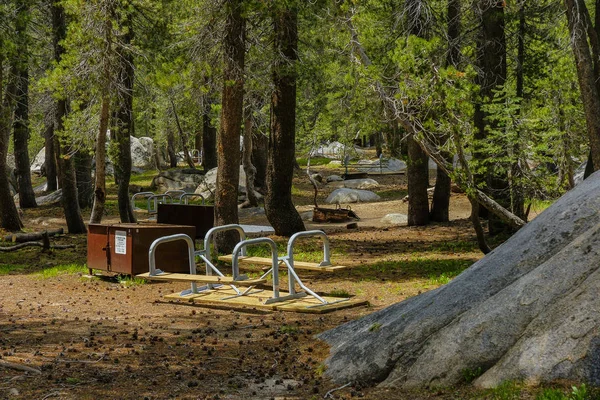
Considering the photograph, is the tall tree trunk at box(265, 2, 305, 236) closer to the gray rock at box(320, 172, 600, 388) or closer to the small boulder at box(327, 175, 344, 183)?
the gray rock at box(320, 172, 600, 388)

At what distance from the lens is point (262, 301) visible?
10906mm

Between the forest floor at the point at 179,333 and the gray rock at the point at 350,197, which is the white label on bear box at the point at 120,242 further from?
the gray rock at the point at 350,197

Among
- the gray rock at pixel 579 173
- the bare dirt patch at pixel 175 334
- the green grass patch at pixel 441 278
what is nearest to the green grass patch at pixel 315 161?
the gray rock at pixel 579 173

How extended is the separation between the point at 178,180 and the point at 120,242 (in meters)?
22.8

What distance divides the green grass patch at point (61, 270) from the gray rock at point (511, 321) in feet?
29.1

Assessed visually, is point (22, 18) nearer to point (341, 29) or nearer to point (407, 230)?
point (341, 29)

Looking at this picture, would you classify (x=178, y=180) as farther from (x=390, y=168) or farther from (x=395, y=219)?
(x=395, y=219)

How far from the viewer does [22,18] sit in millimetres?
17375

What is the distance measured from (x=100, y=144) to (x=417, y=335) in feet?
38.3

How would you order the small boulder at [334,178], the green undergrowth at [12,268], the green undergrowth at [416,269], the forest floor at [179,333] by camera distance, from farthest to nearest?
the small boulder at [334,178]
the green undergrowth at [12,268]
the green undergrowth at [416,269]
the forest floor at [179,333]

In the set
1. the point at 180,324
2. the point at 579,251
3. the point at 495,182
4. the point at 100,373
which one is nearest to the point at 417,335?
the point at 579,251

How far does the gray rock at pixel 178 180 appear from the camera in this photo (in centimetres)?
3544

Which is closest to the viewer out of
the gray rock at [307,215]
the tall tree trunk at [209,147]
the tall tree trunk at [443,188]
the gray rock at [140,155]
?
the tall tree trunk at [443,188]

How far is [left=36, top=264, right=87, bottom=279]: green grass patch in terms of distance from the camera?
14.8 m
